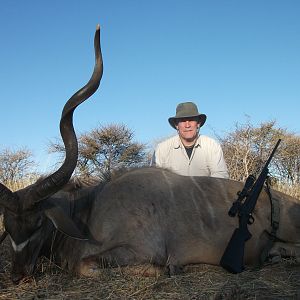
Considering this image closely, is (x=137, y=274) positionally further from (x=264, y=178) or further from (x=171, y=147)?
(x=171, y=147)

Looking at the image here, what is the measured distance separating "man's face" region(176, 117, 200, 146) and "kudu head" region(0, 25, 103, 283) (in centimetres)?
225

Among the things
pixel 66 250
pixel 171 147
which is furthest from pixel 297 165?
pixel 66 250

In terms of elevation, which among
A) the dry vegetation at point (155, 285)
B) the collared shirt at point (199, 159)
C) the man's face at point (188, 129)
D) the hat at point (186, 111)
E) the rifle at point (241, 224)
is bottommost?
the dry vegetation at point (155, 285)

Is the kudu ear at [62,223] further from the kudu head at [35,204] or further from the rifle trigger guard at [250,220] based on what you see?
the rifle trigger guard at [250,220]

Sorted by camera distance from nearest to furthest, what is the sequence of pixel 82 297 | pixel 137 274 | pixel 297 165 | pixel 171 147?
pixel 82 297
pixel 137 274
pixel 171 147
pixel 297 165

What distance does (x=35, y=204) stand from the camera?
328 cm

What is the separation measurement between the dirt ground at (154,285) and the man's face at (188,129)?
6.86 feet

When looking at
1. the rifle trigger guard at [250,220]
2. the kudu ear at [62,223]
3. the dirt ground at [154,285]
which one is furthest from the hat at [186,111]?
the kudu ear at [62,223]

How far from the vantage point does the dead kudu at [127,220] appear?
3.28m

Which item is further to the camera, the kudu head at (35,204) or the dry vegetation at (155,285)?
the kudu head at (35,204)

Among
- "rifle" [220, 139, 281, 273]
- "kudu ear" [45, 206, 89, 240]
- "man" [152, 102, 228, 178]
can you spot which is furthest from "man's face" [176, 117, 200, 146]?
"kudu ear" [45, 206, 89, 240]

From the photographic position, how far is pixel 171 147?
18.3ft

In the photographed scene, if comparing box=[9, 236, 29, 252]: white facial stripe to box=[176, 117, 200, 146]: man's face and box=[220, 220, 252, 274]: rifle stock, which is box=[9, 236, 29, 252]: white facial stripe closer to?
box=[220, 220, 252, 274]: rifle stock

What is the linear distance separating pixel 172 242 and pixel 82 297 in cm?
105
